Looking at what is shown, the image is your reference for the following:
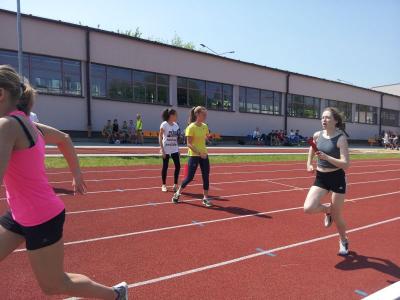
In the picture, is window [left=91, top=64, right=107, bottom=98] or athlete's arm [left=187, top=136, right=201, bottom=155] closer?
athlete's arm [left=187, top=136, right=201, bottom=155]

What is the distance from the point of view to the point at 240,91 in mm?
31328

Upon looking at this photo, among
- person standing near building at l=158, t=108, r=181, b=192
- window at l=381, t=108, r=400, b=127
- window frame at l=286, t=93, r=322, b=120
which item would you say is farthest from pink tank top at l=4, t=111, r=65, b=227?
window at l=381, t=108, r=400, b=127

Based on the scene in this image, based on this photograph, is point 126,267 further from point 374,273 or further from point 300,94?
point 300,94

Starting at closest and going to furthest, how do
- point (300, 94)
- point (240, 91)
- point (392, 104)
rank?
→ point (240, 91), point (300, 94), point (392, 104)

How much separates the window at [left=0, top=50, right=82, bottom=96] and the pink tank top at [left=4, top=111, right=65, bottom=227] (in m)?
19.6

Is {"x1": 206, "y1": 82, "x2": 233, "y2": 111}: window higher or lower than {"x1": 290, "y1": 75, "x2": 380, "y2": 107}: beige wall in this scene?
lower

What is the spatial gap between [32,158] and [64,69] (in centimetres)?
2095

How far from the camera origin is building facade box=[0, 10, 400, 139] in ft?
Answer: 68.1

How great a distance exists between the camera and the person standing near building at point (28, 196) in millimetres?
2242

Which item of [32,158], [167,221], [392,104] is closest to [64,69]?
[167,221]

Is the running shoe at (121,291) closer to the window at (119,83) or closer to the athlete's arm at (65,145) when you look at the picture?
the athlete's arm at (65,145)

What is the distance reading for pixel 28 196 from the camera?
2414 mm

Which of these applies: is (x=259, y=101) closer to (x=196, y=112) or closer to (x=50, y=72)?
(x=50, y=72)

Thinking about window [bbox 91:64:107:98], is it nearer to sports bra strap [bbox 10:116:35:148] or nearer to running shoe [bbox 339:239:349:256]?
running shoe [bbox 339:239:349:256]
